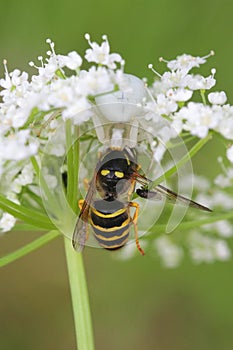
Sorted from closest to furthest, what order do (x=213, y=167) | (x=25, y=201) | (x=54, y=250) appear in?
→ (x=25, y=201) → (x=213, y=167) → (x=54, y=250)

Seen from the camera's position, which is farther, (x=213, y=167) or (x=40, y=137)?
(x=213, y=167)

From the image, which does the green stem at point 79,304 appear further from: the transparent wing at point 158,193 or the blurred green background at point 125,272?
the blurred green background at point 125,272

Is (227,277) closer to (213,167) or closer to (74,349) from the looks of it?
(213,167)

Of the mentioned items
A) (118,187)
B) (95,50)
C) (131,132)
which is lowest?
(118,187)

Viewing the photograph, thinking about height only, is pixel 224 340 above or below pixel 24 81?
below

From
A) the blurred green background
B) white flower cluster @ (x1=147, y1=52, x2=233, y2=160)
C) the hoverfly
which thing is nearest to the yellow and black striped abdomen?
the hoverfly

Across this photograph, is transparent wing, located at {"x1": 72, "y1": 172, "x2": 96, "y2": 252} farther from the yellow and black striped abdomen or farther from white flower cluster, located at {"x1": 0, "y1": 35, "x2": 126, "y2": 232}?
white flower cluster, located at {"x1": 0, "y1": 35, "x2": 126, "y2": 232}

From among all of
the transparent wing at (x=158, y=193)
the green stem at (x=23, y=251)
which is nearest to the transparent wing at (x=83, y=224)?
the transparent wing at (x=158, y=193)

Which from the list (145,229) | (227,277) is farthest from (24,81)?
(227,277)

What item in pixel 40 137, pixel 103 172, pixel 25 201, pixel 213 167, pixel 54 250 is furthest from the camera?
pixel 54 250
